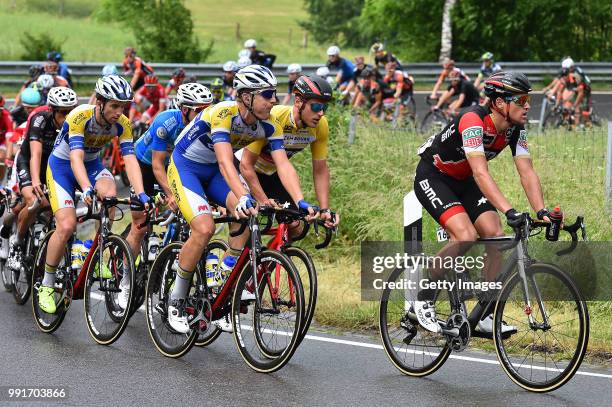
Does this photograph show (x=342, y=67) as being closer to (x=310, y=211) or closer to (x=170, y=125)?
(x=170, y=125)

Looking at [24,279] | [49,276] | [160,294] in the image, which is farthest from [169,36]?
[160,294]

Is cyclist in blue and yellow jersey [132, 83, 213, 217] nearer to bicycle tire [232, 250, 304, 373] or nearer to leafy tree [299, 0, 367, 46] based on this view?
bicycle tire [232, 250, 304, 373]

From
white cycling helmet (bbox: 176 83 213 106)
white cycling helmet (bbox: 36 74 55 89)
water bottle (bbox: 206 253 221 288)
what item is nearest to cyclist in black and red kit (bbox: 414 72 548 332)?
water bottle (bbox: 206 253 221 288)

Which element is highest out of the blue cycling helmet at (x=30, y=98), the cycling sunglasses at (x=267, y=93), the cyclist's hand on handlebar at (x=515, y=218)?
the blue cycling helmet at (x=30, y=98)

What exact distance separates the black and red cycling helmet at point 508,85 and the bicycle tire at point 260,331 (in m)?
1.85

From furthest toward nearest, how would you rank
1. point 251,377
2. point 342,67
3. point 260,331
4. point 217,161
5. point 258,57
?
point 342,67
point 258,57
point 217,161
point 260,331
point 251,377

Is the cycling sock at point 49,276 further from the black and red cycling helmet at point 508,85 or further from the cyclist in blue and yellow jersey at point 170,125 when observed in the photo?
the black and red cycling helmet at point 508,85

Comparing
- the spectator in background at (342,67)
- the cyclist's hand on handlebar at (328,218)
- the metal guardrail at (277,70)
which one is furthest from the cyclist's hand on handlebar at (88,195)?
the metal guardrail at (277,70)

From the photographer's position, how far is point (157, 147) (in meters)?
10.4

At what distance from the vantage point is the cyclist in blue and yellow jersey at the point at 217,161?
833 centimetres

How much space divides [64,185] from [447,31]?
27.1 meters

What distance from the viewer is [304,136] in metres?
9.21

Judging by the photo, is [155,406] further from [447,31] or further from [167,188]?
[447,31]

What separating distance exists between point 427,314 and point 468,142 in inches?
51.3
